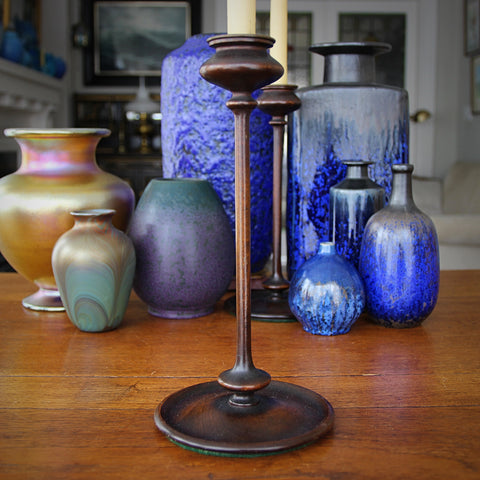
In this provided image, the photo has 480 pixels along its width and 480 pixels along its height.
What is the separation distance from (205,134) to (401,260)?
320 mm

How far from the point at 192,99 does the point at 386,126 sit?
0.26 m

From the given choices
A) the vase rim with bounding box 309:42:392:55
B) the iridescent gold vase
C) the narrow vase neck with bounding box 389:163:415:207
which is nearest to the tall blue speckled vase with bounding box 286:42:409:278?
the vase rim with bounding box 309:42:392:55

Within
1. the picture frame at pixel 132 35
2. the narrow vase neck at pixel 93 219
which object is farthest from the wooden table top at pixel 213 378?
the picture frame at pixel 132 35

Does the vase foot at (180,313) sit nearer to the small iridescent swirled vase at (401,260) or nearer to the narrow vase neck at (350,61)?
the small iridescent swirled vase at (401,260)

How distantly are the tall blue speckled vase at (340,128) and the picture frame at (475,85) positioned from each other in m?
3.74

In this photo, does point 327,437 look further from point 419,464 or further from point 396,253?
point 396,253

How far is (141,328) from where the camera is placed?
70 cm

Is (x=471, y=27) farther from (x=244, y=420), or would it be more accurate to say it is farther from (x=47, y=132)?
(x=244, y=420)

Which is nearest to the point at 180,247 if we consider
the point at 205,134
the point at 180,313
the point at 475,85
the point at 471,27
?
the point at 180,313

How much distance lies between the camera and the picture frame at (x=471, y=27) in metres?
4.18

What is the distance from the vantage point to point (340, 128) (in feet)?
2.57

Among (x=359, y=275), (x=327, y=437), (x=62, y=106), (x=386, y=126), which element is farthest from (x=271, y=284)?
(x=62, y=106)

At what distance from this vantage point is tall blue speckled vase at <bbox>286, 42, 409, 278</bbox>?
78 centimetres

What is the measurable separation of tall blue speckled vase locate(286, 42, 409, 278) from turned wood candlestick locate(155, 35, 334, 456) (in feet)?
1.21
